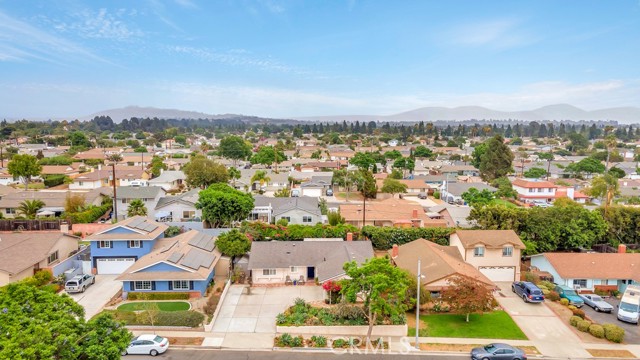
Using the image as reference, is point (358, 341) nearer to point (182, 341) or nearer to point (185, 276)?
point (182, 341)

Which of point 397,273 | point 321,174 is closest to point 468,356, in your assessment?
point 397,273

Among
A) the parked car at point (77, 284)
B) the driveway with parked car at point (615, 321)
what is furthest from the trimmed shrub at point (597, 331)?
the parked car at point (77, 284)

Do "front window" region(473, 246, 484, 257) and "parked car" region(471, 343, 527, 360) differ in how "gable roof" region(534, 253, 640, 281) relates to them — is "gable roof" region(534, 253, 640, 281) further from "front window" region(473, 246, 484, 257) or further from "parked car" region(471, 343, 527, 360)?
"parked car" region(471, 343, 527, 360)

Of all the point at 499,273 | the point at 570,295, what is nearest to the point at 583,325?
the point at 570,295

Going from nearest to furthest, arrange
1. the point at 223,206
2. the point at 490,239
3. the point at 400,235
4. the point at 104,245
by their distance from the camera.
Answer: the point at 104,245 → the point at 490,239 → the point at 400,235 → the point at 223,206

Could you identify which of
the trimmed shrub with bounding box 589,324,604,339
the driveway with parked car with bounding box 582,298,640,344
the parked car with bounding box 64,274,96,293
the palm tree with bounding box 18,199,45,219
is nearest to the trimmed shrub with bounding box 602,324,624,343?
the trimmed shrub with bounding box 589,324,604,339

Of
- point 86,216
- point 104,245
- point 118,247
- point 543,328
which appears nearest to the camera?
point 543,328

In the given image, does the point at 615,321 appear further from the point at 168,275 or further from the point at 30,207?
the point at 30,207
